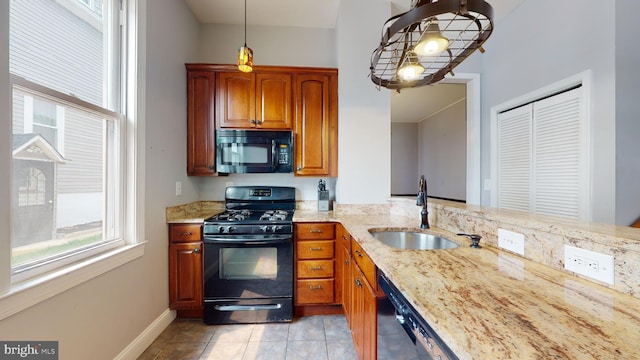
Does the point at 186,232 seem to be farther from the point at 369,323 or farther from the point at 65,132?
the point at 369,323

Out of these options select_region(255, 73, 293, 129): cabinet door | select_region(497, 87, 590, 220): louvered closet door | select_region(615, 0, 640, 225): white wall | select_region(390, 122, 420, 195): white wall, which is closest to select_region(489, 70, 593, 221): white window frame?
select_region(497, 87, 590, 220): louvered closet door

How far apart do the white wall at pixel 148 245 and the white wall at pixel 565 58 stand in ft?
11.2

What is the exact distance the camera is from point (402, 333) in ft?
2.83

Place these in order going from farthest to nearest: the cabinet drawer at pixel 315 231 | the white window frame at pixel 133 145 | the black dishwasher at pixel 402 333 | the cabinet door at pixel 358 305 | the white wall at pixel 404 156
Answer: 1. the white wall at pixel 404 156
2. the cabinet drawer at pixel 315 231
3. the white window frame at pixel 133 145
4. the cabinet door at pixel 358 305
5. the black dishwasher at pixel 402 333

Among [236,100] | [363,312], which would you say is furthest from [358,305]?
[236,100]

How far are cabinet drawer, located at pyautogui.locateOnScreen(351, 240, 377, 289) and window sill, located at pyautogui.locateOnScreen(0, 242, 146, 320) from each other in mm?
1526

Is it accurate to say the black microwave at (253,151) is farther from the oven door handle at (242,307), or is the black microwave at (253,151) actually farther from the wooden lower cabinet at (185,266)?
the oven door handle at (242,307)

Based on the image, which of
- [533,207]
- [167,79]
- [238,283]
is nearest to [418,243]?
[238,283]

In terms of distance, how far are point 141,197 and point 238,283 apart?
40.8 inches

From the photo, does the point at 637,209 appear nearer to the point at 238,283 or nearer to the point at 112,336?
the point at 238,283

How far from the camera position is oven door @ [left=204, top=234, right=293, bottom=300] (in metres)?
2.05

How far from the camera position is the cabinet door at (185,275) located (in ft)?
6.86

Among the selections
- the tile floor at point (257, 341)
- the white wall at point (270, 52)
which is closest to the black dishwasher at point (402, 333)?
the tile floor at point (257, 341)

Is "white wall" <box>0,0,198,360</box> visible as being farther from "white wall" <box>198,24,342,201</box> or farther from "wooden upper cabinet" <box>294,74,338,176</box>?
"wooden upper cabinet" <box>294,74,338,176</box>
